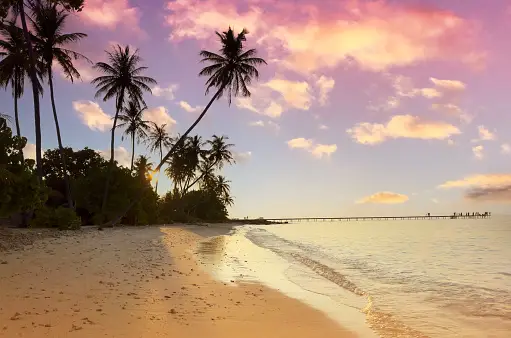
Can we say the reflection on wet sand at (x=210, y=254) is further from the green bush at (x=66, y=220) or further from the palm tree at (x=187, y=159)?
the palm tree at (x=187, y=159)

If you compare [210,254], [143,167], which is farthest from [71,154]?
[210,254]

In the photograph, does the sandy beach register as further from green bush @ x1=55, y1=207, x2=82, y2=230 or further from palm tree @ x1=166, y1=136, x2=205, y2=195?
palm tree @ x1=166, y1=136, x2=205, y2=195

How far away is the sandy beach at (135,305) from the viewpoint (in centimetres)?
568

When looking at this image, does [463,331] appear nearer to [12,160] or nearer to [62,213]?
[12,160]

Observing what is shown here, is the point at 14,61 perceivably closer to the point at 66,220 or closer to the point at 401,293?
the point at 66,220

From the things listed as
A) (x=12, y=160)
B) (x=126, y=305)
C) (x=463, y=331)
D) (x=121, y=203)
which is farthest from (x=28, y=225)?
(x=463, y=331)

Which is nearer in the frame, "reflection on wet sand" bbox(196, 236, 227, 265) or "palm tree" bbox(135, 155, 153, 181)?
"reflection on wet sand" bbox(196, 236, 227, 265)

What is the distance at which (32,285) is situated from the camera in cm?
806

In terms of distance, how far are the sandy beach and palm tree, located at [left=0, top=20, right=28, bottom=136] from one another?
73.7 feet

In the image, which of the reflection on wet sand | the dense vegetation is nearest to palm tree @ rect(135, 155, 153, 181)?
the dense vegetation

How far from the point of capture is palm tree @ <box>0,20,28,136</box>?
1117 inches

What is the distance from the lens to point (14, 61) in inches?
1130

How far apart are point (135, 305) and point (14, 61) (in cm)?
2882

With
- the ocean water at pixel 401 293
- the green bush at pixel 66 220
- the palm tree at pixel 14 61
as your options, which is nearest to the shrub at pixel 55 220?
the green bush at pixel 66 220
